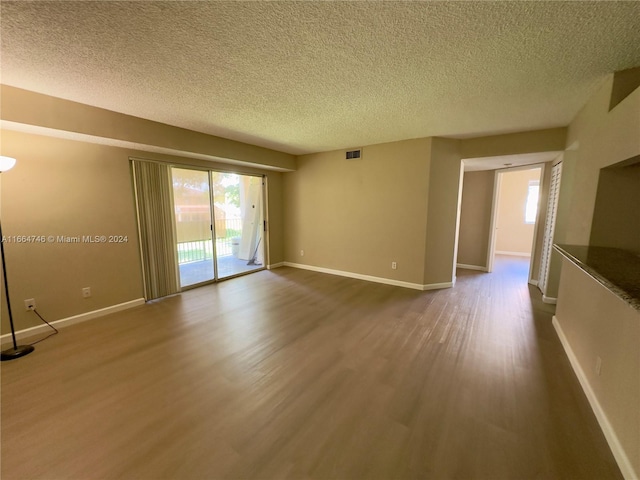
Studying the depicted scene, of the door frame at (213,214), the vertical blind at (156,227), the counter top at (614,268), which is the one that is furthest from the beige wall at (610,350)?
the door frame at (213,214)

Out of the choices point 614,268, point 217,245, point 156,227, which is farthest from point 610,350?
point 217,245

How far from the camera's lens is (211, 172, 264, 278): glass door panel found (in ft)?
17.9

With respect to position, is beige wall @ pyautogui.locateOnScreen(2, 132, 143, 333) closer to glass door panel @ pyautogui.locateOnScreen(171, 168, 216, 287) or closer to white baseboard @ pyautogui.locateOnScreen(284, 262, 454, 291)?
glass door panel @ pyautogui.locateOnScreen(171, 168, 216, 287)

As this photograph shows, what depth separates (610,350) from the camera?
164cm

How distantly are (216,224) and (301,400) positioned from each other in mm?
3876

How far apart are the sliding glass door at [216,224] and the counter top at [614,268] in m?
4.74

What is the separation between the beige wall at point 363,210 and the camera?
166 inches

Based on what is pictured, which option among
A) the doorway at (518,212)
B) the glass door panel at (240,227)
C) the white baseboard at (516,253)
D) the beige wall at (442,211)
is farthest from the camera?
the white baseboard at (516,253)

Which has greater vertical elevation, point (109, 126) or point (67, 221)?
point (109, 126)

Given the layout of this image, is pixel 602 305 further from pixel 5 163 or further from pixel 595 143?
pixel 5 163

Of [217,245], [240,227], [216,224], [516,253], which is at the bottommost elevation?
[516,253]

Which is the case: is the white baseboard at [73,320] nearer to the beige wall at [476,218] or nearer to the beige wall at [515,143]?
the beige wall at [515,143]

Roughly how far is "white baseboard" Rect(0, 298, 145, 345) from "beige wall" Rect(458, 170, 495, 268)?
6528 mm

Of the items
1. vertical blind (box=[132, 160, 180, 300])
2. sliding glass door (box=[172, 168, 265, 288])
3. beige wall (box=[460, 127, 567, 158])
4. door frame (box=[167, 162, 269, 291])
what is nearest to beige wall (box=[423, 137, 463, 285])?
beige wall (box=[460, 127, 567, 158])
